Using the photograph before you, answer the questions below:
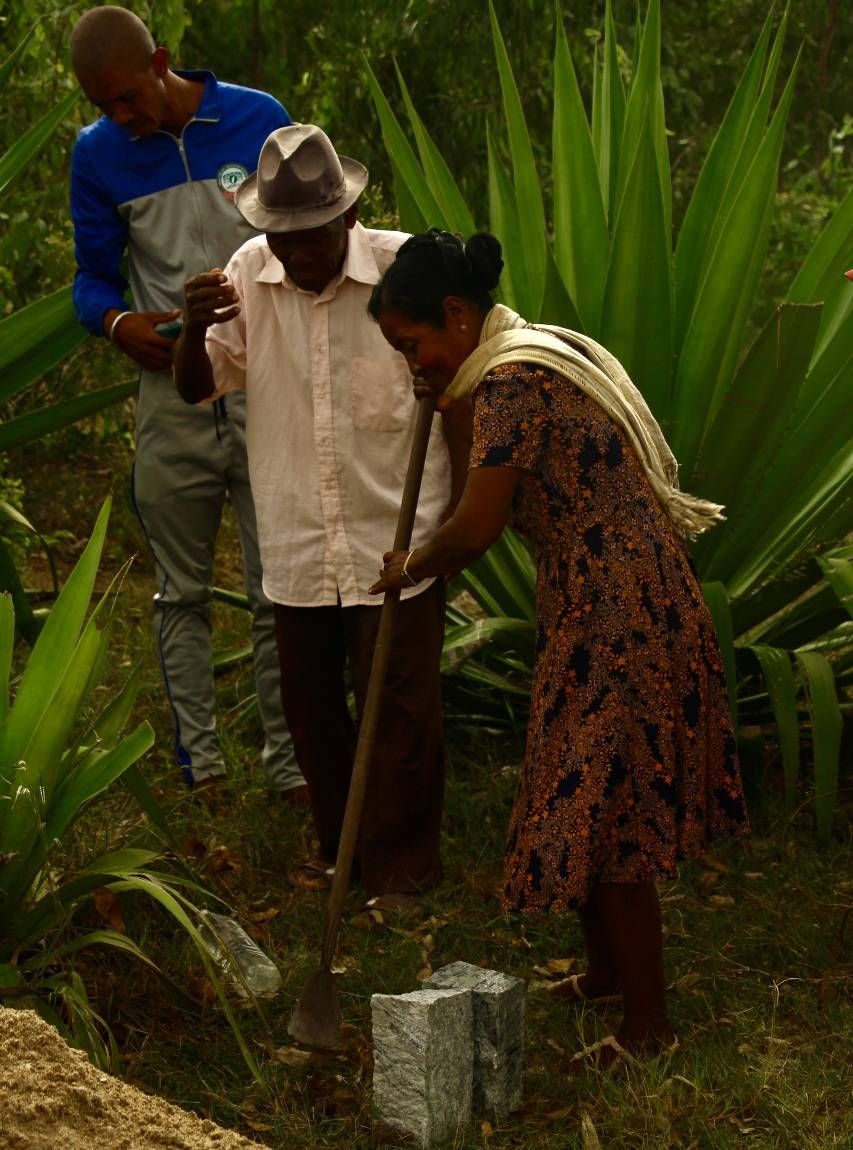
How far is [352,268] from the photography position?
12.8 feet

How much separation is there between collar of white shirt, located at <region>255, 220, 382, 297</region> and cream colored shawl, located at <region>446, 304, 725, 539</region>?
0.63 meters

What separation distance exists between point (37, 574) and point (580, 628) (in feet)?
12.9

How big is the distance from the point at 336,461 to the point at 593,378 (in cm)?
93

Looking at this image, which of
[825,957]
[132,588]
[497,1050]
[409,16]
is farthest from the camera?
[409,16]

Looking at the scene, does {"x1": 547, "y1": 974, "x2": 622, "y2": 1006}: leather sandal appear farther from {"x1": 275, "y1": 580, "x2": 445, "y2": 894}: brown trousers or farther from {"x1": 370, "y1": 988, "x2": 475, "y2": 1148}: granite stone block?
{"x1": 275, "y1": 580, "x2": 445, "y2": 894}: brown trousers

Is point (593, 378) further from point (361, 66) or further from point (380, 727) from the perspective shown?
point (361, 66)

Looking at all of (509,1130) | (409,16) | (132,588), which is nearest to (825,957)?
(509,1130)

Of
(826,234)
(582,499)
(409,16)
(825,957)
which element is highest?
(409,16)

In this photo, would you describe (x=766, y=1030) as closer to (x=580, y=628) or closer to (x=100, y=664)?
(x=580, y=628)

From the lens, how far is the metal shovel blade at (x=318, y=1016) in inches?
136

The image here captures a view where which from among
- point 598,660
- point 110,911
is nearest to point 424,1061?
point 598,660

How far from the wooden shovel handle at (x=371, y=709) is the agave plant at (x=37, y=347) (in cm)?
115

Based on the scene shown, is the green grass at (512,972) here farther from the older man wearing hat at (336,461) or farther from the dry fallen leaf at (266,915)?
the older man wearing hat at (336,461)

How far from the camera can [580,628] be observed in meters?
3.25
